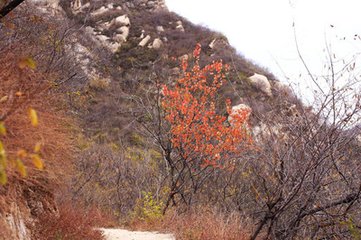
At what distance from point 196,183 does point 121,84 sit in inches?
746

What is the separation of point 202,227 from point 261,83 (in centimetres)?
2321

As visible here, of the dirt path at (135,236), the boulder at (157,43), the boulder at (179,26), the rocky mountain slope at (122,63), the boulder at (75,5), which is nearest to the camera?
the dirt path at (135,236)

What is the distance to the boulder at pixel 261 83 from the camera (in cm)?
2902

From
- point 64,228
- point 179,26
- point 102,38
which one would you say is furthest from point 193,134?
point 179,26

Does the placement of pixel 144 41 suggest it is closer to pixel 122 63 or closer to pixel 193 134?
pixel 122 63

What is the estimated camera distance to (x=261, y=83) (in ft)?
97.1

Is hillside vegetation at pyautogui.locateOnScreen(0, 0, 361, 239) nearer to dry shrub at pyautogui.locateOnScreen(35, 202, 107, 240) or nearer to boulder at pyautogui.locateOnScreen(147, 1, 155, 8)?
dry shrub at pyautogui.locateOnScreen(35, 202, 107, 240)

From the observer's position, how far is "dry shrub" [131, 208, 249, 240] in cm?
Result: 718

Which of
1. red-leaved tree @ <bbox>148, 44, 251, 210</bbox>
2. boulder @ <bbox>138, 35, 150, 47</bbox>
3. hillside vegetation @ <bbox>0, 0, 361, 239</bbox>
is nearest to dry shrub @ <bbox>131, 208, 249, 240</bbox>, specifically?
hillside vegetation @ <bbox>0, 0, 361, 239</bbox>

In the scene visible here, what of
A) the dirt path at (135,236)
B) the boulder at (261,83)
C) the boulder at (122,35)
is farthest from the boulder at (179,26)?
the dirt path at (135,236)

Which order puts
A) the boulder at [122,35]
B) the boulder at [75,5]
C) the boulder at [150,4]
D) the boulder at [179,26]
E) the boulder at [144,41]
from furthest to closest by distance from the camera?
the boulder at [150,4] < the boulder at [179,26] < the boulder at [144,41] < the boulder at [122,35] < the boulder at [75,5]

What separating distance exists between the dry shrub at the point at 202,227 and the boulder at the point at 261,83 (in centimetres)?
2038

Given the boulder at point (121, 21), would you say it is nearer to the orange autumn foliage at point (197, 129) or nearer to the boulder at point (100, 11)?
the boulder at point (100, 11)

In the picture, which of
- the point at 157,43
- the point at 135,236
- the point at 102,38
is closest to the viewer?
the point at 135,236
